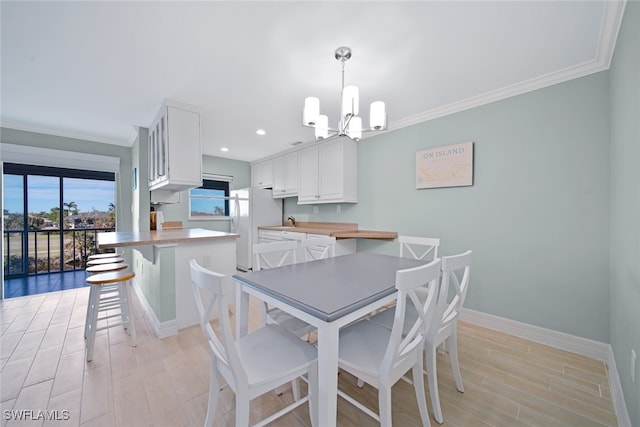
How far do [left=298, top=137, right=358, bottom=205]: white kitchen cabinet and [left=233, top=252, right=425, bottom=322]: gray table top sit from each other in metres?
1.80

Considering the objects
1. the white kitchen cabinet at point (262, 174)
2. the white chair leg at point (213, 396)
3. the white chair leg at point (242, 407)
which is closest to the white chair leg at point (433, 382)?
the white chair leg at point (242, 407)

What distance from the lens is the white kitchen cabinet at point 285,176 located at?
4332 millimetres

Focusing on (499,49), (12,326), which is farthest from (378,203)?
(12,326)

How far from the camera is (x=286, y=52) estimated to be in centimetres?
180

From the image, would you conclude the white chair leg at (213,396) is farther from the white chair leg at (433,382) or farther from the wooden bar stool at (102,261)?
the wooden bar stool at (102,261)

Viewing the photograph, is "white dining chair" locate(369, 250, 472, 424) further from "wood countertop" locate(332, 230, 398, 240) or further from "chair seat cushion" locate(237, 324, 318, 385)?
"wood countertop" locate(332, 230, 398, 240)

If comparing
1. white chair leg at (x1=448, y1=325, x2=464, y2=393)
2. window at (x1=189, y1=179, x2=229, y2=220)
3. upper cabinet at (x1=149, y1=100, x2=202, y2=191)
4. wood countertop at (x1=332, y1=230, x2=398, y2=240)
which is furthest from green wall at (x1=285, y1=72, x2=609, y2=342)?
window at (x1=189, y1=179, x2=229, y2=220)

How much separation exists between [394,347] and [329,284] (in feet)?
1.52

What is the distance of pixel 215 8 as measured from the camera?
142 cm

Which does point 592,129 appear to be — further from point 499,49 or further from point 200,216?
point 200,216

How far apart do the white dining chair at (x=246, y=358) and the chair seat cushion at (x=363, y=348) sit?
6.4 inches

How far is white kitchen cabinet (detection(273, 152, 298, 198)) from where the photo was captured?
14.2ft

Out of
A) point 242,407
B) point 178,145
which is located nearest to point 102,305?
point 178,145

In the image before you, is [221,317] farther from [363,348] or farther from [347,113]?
[347,113]
